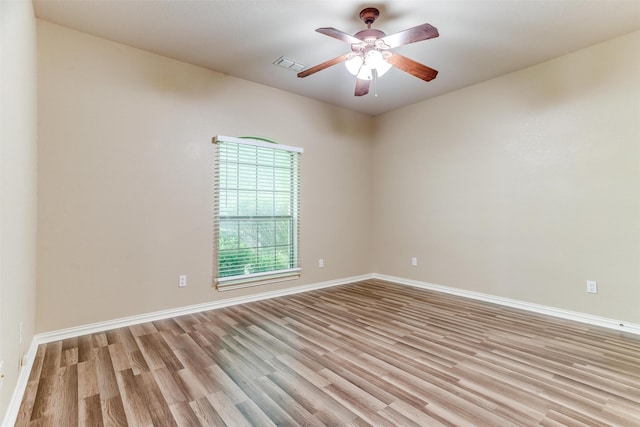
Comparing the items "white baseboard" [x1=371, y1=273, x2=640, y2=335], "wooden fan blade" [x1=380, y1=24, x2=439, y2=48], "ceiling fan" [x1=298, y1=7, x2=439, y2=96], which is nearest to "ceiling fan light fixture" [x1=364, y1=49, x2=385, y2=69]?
"ceiling fan" [x1=298, y1=7, x2=439, y2=96]

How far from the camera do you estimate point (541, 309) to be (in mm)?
3416

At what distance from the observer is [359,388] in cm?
190

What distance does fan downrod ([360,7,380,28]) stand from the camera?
247cm

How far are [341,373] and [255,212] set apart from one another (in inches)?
94.4

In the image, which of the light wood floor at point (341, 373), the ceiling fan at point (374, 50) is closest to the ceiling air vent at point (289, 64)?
the ceiling fan at point (374, 50)

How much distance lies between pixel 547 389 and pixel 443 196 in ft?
9.39

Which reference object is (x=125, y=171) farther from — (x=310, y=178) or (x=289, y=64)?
(x=310, y=178)

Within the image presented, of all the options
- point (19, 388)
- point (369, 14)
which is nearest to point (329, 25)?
point (369, 14)

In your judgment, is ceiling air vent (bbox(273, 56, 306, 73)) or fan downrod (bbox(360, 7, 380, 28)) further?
ceiling air vent (bbox(273, 56, 306, 73))

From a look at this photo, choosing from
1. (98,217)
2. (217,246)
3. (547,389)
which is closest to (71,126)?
(98,217)

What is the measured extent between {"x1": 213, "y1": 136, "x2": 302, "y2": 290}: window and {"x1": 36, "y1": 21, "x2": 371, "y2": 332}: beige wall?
14cm

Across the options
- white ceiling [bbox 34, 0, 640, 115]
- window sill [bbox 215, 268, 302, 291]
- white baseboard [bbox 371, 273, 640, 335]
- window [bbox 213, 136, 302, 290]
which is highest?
white ceiling [bbox 34, 0, 640, 115]

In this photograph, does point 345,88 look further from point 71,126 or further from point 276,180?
point 71,126

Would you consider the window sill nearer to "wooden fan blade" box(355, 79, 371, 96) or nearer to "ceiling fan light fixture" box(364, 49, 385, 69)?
"wooden fan blade" box(355, 79, 371, 96)
